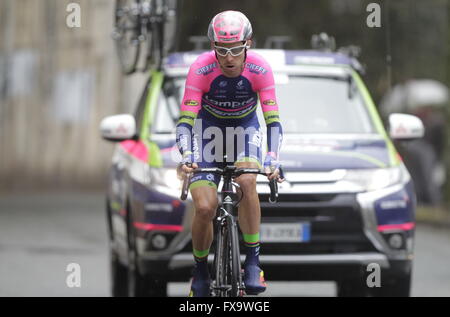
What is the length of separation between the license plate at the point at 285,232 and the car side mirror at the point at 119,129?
1274 millimetres

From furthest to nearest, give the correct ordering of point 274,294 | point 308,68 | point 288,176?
point 274,294 → point 308,68 → point 288,176

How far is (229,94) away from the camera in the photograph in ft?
24.0

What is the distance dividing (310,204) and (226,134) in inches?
92.9

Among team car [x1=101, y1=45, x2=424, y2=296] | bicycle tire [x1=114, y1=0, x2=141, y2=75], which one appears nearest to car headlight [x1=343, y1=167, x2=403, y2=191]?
team car [x1=101, y1=45, x2=424, y2=296]

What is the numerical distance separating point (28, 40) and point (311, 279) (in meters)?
15.6

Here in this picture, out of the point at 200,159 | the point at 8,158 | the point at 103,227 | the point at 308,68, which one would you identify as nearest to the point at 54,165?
the point at 8,158

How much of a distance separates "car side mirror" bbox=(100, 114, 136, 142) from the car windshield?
31 centimetres

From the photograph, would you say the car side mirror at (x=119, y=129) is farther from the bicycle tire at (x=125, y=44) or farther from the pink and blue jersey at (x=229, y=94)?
the pink and blue jersey at (x=229, y=94)

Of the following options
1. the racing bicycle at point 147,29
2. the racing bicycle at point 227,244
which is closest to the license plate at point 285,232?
the racing bicycle at point 147,29

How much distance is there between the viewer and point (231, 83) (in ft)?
23.9

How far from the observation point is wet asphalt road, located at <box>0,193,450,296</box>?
41.6 ft

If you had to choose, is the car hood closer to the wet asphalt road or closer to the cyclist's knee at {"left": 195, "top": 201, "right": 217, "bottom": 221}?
the wet asphalt road

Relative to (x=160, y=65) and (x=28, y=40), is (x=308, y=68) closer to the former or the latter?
(x=160, y=65)

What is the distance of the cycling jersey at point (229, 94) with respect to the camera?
23.9 feet
